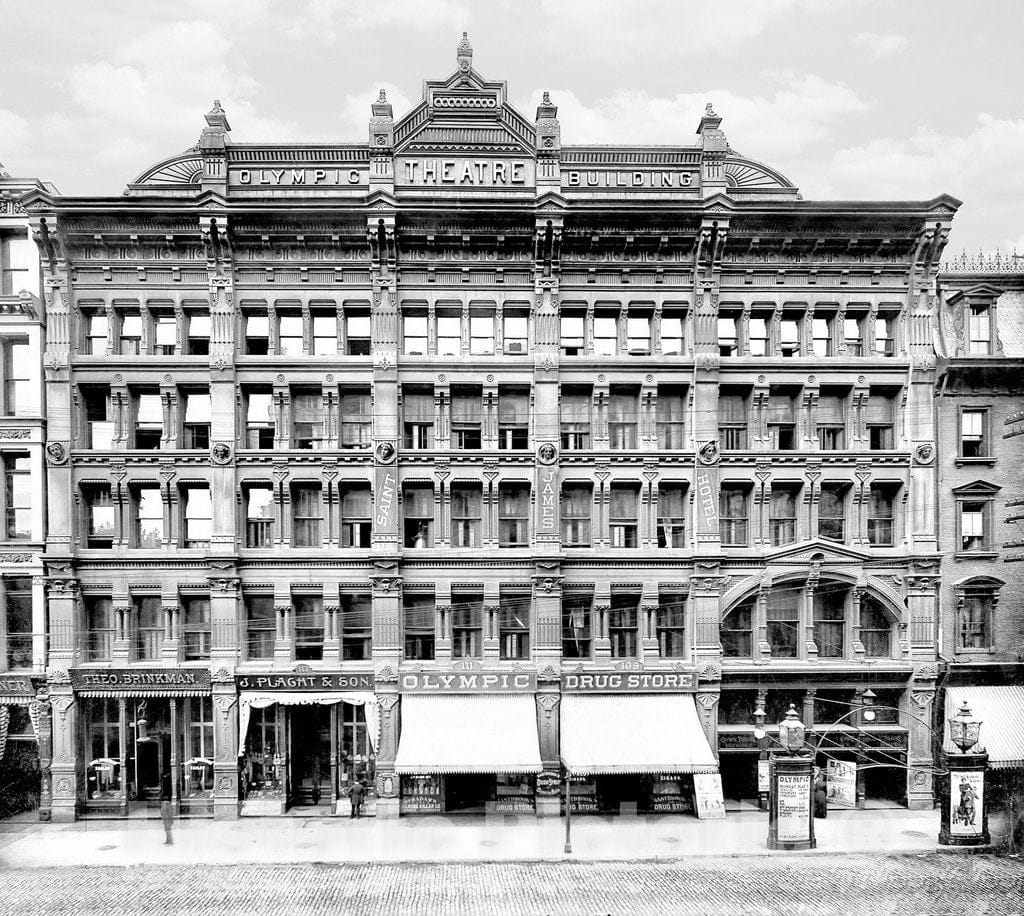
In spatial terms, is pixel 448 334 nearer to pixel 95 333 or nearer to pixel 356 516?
pixel 356 516

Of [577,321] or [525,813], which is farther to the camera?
[577,321]

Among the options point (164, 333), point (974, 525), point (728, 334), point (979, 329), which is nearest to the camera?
point (164, 333)

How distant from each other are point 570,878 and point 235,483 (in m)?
15.1

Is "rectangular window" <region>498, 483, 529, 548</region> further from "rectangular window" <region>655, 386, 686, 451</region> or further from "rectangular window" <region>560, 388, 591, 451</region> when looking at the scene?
"rectangular window" <region>655, 386, 686, 451</region>

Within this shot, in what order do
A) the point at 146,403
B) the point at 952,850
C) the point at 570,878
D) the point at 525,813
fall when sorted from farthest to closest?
the point at 146,403
the point at 525,813
the point at 952,850
the point at 570,878

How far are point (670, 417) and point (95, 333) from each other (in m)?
19.0

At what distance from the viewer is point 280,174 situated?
2589 centimetres

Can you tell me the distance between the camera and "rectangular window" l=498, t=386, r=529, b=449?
26.4 metres

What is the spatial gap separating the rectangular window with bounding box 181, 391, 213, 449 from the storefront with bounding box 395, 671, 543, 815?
10140 mm

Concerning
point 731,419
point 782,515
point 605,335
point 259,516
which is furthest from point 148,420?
point 782,515

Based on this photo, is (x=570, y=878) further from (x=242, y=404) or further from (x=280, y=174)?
(x=280, y=174)

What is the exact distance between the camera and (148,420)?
26312 millimetres

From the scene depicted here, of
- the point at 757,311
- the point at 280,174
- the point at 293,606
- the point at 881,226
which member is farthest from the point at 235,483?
the point at 881,226

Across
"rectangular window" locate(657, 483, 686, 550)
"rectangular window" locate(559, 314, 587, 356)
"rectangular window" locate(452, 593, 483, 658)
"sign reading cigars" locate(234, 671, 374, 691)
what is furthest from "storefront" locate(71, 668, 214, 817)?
"rectangular window" locate(559, 314, 587, 356)
